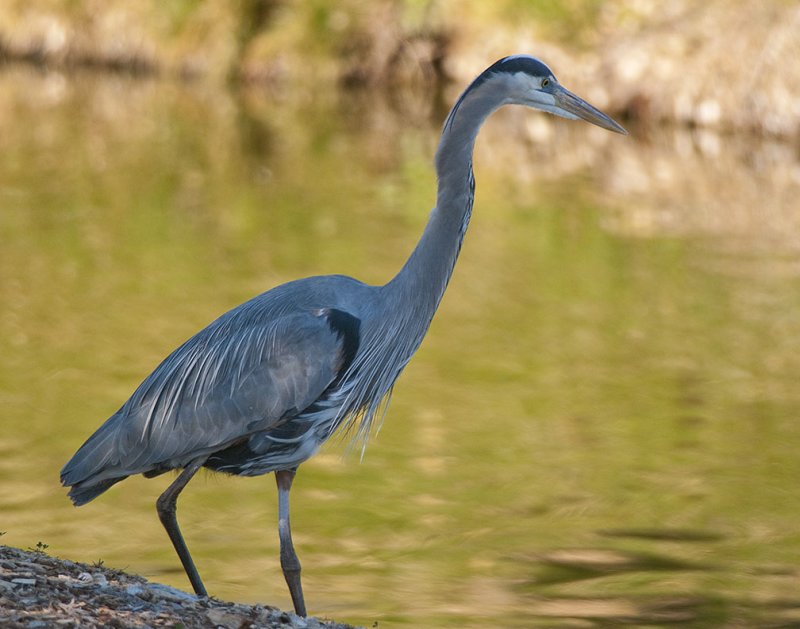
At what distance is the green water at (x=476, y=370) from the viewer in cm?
717

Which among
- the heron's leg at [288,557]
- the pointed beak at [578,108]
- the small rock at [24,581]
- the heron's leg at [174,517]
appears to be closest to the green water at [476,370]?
the heron's leg at [288,557]

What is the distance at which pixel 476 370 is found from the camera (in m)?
10.4

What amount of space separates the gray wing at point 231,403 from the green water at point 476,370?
1.37 meters

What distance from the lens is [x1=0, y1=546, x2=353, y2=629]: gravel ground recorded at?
4.48 metres

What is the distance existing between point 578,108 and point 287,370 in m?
1.50

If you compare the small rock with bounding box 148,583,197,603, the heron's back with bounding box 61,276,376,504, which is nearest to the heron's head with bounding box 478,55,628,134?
the heron's back with bounding box 61,276,376,504

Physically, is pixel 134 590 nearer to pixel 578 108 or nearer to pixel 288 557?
pixel 288 557

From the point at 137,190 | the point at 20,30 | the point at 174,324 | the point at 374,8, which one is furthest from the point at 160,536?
the point at 20,30

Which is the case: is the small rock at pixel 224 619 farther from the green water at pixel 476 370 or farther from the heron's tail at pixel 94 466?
the green water at pixel 476 370

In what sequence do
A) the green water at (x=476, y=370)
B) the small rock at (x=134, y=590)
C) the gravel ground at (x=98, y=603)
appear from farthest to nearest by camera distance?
1. the green water at (x=476, y=370)
2. the small rock at (x=134, y=590)
3. the gravel ground at (x=98, y=603)

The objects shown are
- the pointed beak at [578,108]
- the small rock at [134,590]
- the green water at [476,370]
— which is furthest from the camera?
the green water at [476,370]

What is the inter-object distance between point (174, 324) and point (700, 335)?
404 centimetres

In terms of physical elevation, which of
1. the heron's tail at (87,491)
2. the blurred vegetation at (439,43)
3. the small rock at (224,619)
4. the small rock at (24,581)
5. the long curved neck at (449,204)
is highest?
the blurred vegetation at (439,43)

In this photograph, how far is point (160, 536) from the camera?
292 inches
